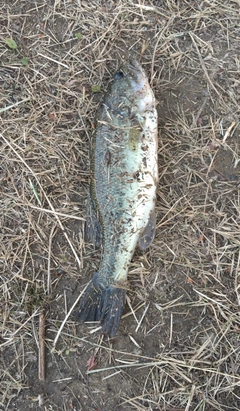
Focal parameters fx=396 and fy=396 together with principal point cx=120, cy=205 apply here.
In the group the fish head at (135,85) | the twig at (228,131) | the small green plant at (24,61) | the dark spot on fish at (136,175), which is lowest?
the dark spot on fish at (136,175)

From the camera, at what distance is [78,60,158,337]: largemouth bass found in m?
3.23

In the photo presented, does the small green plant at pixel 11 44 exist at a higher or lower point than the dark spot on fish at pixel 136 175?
higher

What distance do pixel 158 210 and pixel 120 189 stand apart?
435 mm

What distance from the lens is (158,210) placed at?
11.3ft

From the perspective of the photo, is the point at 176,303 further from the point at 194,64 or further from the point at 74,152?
the point at 194,64

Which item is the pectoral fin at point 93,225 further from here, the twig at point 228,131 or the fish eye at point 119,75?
the twig at point 228,131

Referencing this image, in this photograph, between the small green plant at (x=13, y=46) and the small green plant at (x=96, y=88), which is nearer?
the small green plant at (x=96, y=88)

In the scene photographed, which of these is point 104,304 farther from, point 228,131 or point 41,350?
point 228,131

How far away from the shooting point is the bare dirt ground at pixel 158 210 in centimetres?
331

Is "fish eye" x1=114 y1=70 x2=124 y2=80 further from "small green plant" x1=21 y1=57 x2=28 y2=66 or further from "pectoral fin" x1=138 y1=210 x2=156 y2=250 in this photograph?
"pectoral fin" x1=138 y1=210 x2=156 y2=250

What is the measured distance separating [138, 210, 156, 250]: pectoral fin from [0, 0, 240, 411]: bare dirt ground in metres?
0.13

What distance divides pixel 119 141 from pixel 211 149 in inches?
33.3

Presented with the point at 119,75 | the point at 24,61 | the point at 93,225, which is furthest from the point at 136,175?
the point at 24,61

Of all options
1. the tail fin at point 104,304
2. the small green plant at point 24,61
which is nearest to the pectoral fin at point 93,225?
the tail fin at point 104,304
